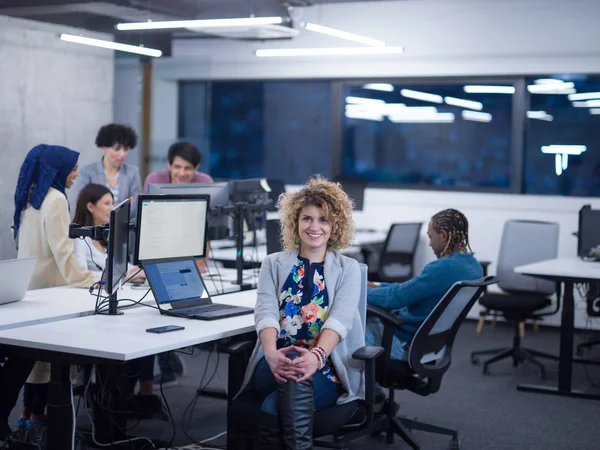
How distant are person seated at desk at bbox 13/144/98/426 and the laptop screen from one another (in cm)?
51

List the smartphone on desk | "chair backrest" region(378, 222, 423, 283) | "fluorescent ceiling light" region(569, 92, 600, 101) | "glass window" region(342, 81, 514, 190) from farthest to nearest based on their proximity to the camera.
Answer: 1. "glass window" region(342, 81, 514, 190)
2. "fluorescent ceiling light" region(569, 92, 600, 101)
3. "chair backrest" region(378, 222, 423, 283)
4. the smartphone on desk

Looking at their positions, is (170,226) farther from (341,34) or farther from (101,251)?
(341,34)

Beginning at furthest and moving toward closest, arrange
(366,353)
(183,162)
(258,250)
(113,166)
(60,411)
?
(258,250) → (113,166) → (183,162) → (366,353) → (60,411)

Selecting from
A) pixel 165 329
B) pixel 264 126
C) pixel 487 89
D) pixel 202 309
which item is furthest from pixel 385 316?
pixel 264 126

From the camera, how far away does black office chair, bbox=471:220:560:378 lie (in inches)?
234

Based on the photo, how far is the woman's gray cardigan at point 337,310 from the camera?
3.25 metres

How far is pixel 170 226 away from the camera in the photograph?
3828 millimetres

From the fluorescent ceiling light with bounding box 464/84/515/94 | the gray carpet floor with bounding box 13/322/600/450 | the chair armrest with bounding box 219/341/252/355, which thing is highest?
the fluorescent ceiling light with bounding box 464/84/515/94

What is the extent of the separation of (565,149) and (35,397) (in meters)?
5.62

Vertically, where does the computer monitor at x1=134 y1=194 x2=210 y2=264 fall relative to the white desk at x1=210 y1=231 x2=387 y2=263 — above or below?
above

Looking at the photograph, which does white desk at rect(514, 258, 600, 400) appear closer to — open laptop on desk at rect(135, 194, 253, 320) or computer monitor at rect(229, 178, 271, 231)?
computer monitor at rect(229, 178, 271, 231)

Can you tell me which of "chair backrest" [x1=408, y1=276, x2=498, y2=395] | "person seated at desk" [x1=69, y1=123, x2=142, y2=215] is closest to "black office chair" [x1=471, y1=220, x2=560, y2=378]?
"chair backrest" [x1=408, y1=276, x2=498, y2=395]

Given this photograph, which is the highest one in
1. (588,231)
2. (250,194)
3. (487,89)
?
(487,89)

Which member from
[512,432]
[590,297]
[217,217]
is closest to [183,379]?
[217,217]
